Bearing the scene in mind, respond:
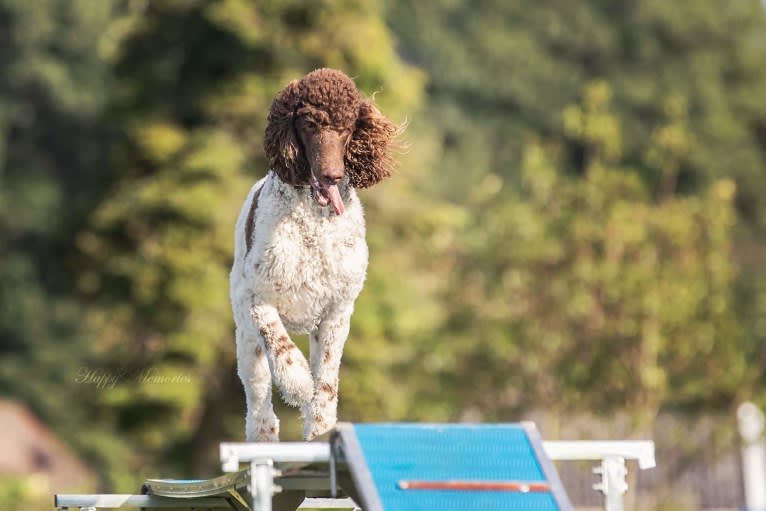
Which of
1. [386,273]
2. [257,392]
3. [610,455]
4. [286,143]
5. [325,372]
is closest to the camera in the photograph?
[610,455]

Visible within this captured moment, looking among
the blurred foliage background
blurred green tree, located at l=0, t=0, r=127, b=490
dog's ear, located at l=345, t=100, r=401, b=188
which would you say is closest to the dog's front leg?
dog's ear, located at l=345, t=100, r=401, b=188

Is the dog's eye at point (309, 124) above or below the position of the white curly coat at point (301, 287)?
above

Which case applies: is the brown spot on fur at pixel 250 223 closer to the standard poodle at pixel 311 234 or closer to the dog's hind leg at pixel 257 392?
the standard poodle at pixel 311 234

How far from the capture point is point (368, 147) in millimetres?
5789

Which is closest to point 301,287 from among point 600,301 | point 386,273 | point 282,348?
point 282,348

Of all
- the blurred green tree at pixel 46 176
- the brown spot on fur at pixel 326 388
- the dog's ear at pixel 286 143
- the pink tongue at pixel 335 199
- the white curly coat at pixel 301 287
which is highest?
the blurred green tree at pixel 46 176

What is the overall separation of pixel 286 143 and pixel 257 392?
1075 millimetres

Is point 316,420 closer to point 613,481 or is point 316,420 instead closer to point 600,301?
point 613,481

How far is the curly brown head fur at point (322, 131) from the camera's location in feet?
18.2

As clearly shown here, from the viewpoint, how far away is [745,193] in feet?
121

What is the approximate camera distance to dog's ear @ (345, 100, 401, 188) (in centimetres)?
577

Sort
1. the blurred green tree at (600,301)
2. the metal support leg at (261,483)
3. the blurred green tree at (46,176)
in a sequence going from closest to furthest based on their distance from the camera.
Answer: the metal support leg at (261,483) < the blurred green tree at (600,301) < the blurred green tree at (46,176)

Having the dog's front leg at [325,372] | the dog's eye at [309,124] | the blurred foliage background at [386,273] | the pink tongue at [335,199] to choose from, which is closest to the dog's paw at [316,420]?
the dog's front leg at [325,372]

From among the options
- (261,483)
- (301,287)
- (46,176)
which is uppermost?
(46,176)
